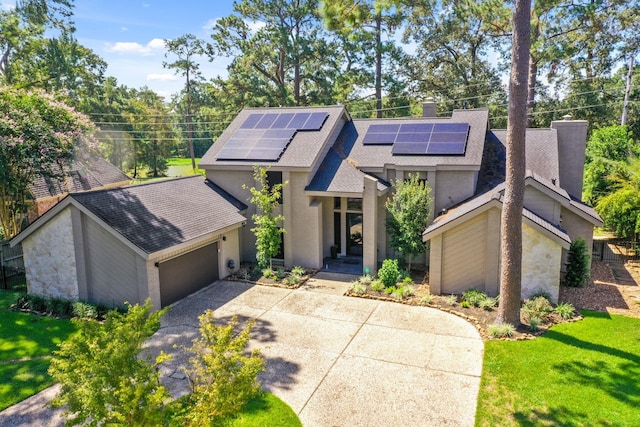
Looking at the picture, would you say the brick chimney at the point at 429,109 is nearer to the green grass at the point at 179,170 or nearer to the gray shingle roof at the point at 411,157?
the gray shingle roof at the point at 411,157

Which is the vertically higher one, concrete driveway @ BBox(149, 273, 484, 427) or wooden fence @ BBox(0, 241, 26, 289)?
wooden fence @ BBox(0, 241, 26, 289)

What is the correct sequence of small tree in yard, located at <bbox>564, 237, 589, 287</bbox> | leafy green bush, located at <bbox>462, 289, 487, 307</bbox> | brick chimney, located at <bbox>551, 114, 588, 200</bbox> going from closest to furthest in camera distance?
1. leafy green bush, located at <bbox>462, 289, 487, 307</bbox>
2. small tree in yard, located at <bbox>564, 237, 589, 287</bbox>
3. brick chimney, located at <bbox>551, 114, 588, 200</bbox>

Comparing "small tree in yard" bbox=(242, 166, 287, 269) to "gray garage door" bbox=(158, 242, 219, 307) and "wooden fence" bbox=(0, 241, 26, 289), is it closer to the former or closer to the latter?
"gray garage door" bbox=(158, 242, 219, 307)

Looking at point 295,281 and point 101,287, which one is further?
point 295,281

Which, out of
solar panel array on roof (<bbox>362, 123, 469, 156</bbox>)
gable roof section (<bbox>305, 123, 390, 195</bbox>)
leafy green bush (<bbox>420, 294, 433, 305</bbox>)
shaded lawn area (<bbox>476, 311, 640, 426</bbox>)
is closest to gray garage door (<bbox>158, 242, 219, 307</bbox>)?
gable roof section (<bbox>305, 123, 390, 195</bbox>)

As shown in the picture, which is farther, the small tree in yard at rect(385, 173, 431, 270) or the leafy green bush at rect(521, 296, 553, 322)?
the small tree in yard at rect(385, 173, 431, 270)

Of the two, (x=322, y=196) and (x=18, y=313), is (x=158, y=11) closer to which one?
(x=322, y=196)

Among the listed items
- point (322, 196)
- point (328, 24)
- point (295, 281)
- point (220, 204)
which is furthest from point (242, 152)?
point (328, 24)

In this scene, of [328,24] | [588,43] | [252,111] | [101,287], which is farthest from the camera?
[588,43]
